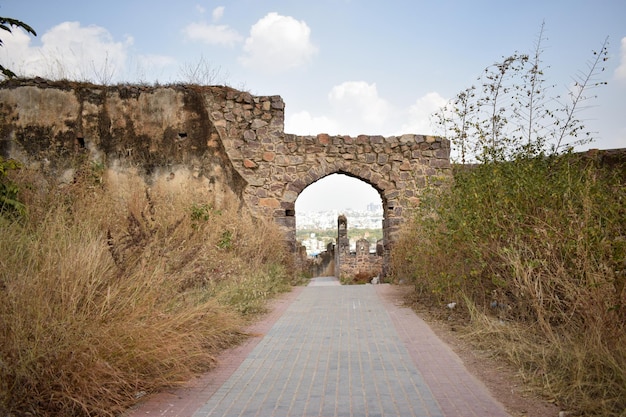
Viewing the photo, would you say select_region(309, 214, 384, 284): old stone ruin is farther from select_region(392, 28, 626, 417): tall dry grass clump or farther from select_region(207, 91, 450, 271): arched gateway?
select_region(392, 28, 626, 417): tall dry grass clump

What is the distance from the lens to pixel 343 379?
3.89 meters

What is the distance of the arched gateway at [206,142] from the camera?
1180 cm

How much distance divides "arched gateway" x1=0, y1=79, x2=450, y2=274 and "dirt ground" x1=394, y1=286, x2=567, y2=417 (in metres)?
6.89

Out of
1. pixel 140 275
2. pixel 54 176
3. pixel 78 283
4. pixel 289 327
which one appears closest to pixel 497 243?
pixel 289 327

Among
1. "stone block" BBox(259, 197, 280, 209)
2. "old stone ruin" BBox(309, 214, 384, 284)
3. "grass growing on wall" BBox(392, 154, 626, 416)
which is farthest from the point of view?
"old stone ruin" BBox(309, 214, 384, 284)

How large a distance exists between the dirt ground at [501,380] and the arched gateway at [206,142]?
6886 mm

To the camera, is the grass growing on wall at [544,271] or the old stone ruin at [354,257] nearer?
the grass growing on wall at [544,271]

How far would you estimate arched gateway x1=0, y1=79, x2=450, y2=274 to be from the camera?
38.7 ft

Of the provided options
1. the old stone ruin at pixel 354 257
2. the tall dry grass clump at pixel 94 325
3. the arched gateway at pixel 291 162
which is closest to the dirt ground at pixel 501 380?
the tall dry grass clump at pixel 94 325

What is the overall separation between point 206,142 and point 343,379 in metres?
9.05

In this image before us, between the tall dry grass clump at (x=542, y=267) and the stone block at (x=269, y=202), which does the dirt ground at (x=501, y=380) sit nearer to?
the tall dry grass clump at (x=542, y=267)

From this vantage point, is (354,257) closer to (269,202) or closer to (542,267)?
(269,202)

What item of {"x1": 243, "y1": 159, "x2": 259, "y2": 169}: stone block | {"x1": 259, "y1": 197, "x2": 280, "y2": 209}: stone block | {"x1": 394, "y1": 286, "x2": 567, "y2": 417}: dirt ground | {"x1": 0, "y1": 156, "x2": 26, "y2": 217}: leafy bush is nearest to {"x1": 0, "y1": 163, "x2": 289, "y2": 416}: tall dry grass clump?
{"x1": 0, "y1": 156, "x2": 26, "y2": 217}: leafy bush

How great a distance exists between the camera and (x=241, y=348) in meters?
4.95
